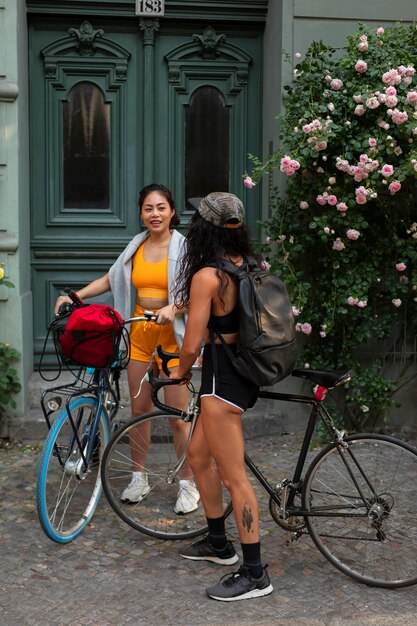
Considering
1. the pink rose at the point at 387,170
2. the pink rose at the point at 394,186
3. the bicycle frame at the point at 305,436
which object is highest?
the pink rose at the point at 387,170

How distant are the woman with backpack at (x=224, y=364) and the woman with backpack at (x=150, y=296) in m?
0.88

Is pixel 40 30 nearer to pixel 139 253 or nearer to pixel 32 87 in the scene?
pixel 32 87

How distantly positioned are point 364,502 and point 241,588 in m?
0.70

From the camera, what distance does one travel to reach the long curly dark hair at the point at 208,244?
3.82 m

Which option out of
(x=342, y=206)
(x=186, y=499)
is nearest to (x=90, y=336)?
(x=186, y=499)

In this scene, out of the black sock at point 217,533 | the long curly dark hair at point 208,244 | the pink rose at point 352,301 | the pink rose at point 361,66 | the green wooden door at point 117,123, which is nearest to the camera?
the long curly dark hair at point 208,244

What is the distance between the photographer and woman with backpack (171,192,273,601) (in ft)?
12.4

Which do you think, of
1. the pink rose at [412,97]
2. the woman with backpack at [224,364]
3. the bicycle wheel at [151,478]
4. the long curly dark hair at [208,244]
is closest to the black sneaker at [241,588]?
the woman with backpack at [224,364]

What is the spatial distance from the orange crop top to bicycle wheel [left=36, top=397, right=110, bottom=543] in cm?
71

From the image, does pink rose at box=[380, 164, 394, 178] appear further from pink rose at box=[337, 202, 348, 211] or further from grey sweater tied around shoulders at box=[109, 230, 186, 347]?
grey sweater tied around shoulders at box=[109, 230, 186, 347]

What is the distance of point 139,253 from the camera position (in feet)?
16.4

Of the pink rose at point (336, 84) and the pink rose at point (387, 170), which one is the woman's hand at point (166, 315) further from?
the pink rose at point (336, 84)

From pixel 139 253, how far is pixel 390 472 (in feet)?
6.14

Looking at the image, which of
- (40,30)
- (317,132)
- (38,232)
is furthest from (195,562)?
(40,30)
